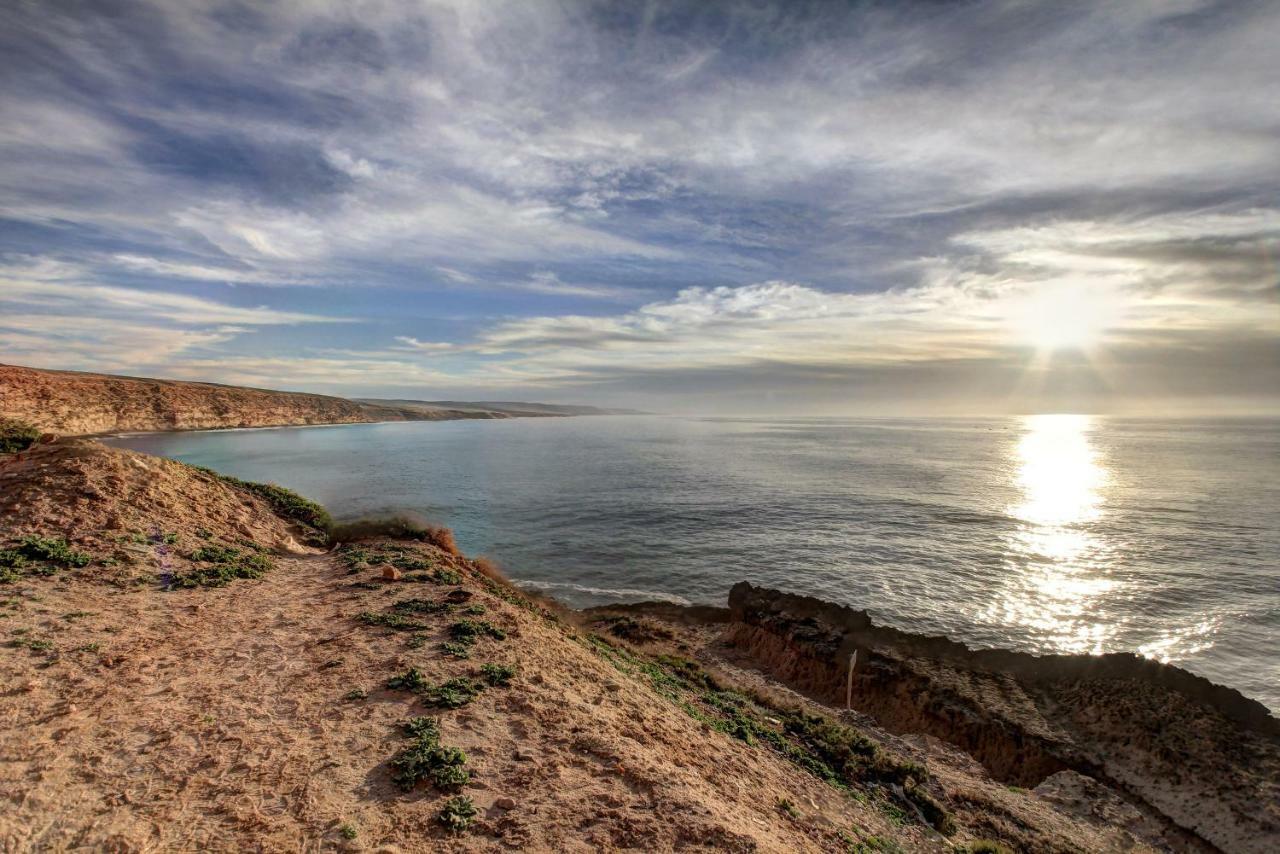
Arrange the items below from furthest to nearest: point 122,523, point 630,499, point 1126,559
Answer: point 630,499
point 1126,559
point 122,523

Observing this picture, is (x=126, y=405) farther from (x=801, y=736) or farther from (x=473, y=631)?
(x=801, y=736)

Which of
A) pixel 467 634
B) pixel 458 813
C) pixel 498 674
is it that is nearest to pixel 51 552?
pixel 467 634

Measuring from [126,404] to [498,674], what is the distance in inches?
5009

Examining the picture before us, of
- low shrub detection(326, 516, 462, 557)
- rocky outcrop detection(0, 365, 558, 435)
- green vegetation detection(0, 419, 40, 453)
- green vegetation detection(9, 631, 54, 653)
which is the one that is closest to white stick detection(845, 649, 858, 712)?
low shrub detection(326, 516, 462, 557)

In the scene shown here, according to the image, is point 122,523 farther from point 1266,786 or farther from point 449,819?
point 1266,786

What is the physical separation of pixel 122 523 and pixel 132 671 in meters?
9.68

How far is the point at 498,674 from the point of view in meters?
11.2

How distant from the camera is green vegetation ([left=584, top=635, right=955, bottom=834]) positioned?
11.5m

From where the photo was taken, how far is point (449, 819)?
6949mm

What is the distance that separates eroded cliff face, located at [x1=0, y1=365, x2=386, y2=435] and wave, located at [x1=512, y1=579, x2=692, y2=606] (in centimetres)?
7666

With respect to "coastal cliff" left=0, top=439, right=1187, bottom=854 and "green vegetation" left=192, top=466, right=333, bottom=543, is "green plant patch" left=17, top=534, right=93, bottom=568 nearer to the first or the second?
"coastal cliff" left=0, top=439, right=1187, bottom=854

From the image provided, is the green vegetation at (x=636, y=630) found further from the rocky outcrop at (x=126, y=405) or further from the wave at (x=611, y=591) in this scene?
the rocky outcrop at (x=126, y=405)

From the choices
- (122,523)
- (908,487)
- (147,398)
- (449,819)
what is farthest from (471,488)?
(147,398)

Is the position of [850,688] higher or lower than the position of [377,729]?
lower
